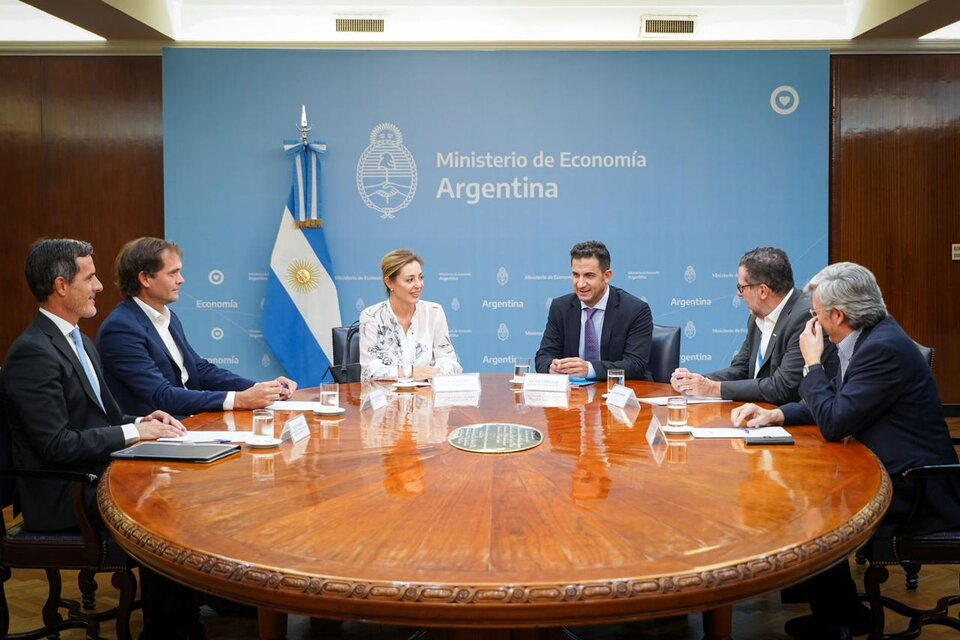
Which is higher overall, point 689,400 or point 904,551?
point 689,400

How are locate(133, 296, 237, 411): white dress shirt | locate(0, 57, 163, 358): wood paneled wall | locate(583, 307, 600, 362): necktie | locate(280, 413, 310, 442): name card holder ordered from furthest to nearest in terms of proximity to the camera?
1. locate(0, 57, 163, 358): wood paneled wall
2. locate(583, 307, 600, 362): necktie
3. locate(133, 296, 237, 411): white dress shirt
4. locate(280, 413, 310, 442): name card holder

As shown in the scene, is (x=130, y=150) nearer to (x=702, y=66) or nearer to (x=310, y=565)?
(x=702, y=66)

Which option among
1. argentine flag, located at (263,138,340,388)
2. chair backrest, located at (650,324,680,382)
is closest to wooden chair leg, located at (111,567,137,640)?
chair backrest, located at (650,324,680,382)

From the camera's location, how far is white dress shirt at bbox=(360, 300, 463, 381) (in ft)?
14.0

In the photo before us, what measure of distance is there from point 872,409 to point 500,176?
174 inches

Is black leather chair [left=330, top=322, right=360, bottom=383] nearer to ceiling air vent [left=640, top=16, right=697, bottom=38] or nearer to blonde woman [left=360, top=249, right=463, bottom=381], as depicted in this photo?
blonde woman [left=360, top=249, right=463, bottom=381]

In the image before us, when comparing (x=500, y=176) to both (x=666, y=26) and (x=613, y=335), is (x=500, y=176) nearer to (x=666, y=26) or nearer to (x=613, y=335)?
(x=666, y=26)

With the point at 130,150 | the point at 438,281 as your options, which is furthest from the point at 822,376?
the point at 130,150

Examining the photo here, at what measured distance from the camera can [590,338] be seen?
179 inches

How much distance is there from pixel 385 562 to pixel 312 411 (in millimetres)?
1734

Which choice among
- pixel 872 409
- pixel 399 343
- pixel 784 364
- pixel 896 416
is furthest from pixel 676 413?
pixel 399 343

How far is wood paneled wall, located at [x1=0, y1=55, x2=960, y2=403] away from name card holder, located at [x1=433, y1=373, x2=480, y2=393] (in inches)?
163

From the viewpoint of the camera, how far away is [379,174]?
21.4 feet

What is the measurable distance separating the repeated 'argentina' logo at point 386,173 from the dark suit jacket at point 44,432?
13.2ft
